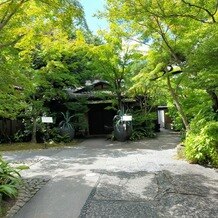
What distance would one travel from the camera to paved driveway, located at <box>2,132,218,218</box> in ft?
15.4

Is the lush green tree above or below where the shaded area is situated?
above

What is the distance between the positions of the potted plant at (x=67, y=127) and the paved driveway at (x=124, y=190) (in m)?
6.50

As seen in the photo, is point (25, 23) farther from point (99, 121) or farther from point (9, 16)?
point (99, 121)

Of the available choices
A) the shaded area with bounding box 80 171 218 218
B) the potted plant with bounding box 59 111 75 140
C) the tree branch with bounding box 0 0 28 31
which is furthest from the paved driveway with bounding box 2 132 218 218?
the potted plant with bounding box 59 111 75 140

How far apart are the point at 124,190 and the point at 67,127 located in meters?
10.3

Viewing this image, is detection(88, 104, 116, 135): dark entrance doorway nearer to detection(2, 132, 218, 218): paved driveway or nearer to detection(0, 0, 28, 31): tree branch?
detection(2, 132, 218, 218): paved driveway

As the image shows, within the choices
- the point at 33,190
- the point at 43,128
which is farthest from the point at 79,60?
the point at 33,190

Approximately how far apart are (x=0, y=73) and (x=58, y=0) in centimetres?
213

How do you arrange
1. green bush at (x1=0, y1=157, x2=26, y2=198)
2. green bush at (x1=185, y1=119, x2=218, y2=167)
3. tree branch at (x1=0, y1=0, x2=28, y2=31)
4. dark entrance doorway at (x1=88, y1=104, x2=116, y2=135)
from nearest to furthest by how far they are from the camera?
green bush at (x1=0, y1=157, x2=26, y2=198) → tree branch at (x1=0, y1=0, x2=28, y2=31) → green bush at (x1=185, y1=119, x2=218, y2=167) → dark entrance doorway at (x1=88, y1=104, x2=116, y2=135)

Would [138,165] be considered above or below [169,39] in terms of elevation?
below

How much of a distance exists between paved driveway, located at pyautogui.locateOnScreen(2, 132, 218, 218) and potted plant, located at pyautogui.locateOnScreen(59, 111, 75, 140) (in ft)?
21.3

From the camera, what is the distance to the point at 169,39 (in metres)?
9.51

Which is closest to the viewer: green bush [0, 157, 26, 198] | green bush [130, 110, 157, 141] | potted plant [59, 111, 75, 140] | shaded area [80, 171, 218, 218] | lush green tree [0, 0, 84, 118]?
shaded area [80, 171, 218, 218]

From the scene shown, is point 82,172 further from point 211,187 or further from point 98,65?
point 98,65
